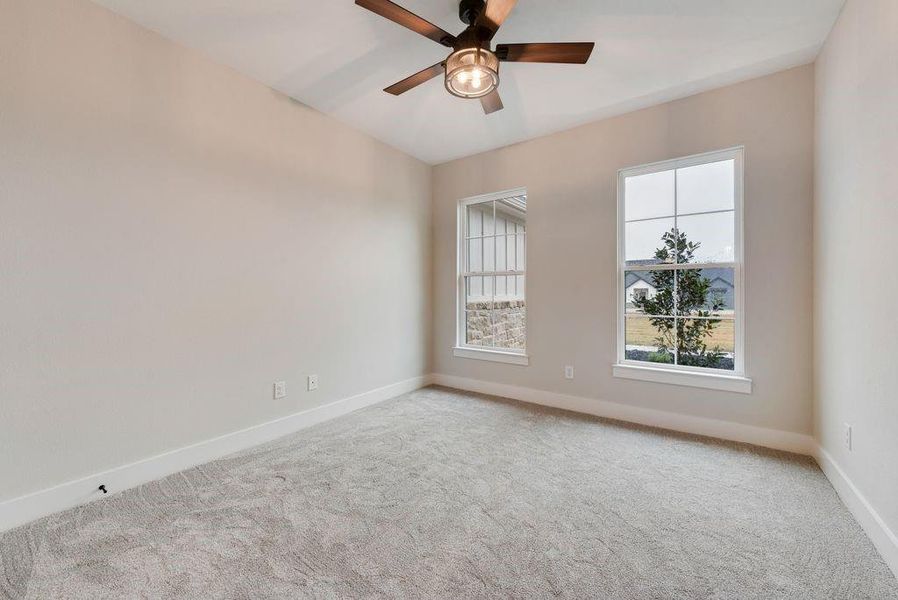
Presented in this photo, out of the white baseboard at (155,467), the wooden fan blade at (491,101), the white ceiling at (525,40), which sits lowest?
the white baseboard at (155,467)

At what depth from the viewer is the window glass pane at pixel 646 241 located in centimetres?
311

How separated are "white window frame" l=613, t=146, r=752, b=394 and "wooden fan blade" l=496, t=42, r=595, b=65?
1.59 meters

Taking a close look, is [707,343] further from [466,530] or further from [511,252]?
→ [466,530]

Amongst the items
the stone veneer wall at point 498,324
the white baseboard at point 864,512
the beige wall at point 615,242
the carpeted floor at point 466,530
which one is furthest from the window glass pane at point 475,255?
the white baseboard at point 864,512

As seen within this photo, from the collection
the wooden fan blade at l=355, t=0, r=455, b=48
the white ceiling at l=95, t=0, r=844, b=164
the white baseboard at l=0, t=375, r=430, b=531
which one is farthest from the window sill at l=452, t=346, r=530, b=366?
the wooden fan blade at l=355, t=0, r=455, b=48

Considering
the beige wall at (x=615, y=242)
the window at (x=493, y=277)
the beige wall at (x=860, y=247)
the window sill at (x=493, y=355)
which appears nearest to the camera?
the beige wall at (x=860, y=247)

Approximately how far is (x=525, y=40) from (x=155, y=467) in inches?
137

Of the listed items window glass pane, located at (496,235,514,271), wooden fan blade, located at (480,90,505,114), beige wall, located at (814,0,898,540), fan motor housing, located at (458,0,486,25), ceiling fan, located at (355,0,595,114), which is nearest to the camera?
beige wall, located at (814,0,898,540)

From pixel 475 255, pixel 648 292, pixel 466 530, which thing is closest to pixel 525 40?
pixel 648 292

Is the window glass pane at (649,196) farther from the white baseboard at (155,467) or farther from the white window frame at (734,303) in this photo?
the white baseboard at (155,467)

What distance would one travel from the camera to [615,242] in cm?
323

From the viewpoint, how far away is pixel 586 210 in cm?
339

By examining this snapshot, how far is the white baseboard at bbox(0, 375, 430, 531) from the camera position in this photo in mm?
1804

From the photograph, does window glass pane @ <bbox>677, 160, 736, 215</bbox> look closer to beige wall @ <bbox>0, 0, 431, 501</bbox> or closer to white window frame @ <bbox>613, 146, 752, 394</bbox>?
white window frame @ <bbox>613, 146, 752, 394</bbox>
